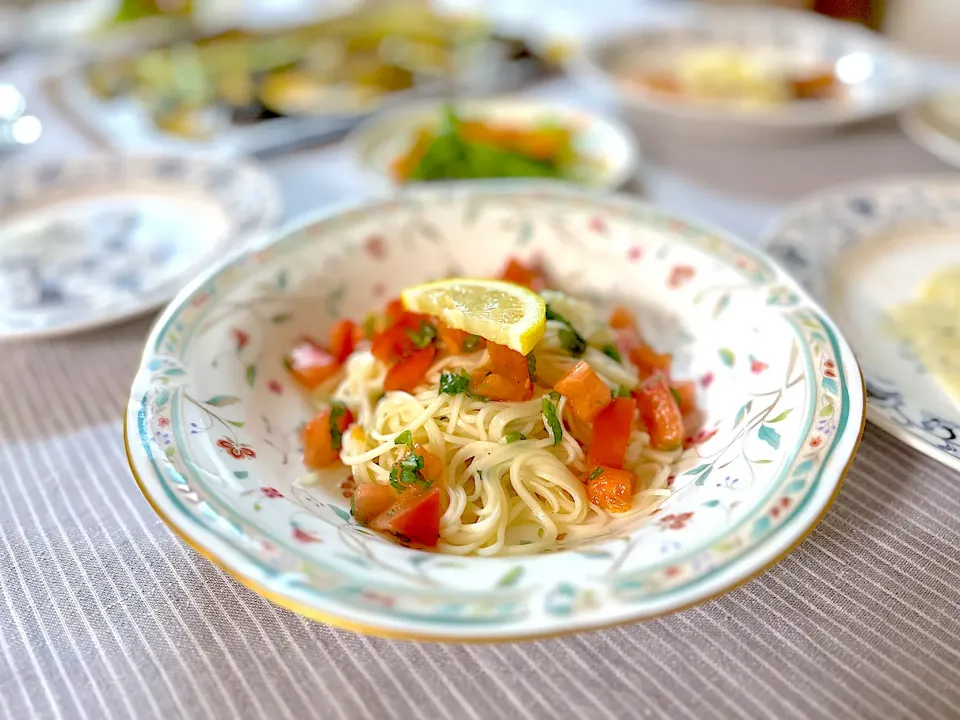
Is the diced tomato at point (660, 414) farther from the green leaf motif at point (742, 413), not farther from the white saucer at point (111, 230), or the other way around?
the white saucer at point (111, 230)

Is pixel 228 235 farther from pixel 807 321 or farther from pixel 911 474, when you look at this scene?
pixel 911 474

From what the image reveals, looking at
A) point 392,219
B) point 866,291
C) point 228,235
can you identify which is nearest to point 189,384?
point 392,219

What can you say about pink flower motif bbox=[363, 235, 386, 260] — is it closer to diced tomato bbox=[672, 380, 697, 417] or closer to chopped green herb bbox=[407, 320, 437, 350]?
chopped green herb bbox=[407, 320, 437, 350]

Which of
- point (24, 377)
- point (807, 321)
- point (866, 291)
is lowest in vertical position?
point (24, 377)

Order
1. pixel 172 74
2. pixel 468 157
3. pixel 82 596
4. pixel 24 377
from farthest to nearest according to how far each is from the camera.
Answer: pixel 172 74 → pixel 468 157 → pixel 24 377 → pixel 82 596

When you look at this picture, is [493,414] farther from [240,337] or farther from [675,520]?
[240,337]

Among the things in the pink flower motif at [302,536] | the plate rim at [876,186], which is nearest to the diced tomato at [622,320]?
the plate rim at [876,186]

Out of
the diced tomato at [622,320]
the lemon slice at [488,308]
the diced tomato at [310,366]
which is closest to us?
the lemon slice at [488,308]

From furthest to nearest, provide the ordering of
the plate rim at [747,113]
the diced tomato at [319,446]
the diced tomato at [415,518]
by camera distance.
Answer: the plate rim at [747,113] < the diced tomato at [319,446] < the diced tomato at [415,518]
